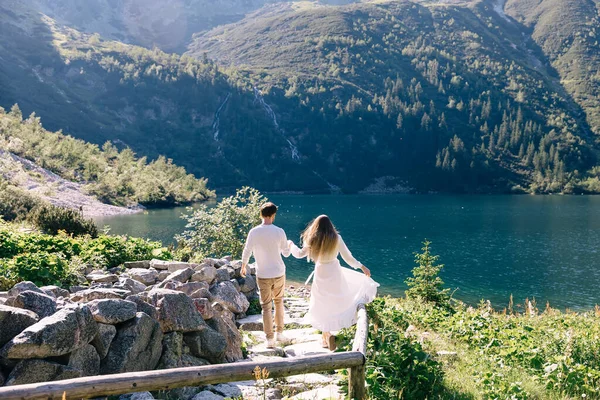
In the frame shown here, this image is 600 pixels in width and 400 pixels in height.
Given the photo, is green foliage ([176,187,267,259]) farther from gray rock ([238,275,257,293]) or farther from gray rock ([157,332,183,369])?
gray rock ([157,332,183,369])

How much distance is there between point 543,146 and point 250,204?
199 meters

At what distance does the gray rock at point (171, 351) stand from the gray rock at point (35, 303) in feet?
5.59

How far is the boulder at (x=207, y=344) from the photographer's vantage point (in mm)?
7648

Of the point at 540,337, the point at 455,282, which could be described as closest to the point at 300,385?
the point at 540,337

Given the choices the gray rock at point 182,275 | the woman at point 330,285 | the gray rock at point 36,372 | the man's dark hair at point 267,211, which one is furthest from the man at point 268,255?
the gray rock at point 36,372

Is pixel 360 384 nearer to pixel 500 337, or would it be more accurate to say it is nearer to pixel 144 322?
pixel 144 322

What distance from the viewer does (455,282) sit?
109ft

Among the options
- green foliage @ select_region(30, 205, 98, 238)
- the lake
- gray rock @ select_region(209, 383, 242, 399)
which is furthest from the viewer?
the lake

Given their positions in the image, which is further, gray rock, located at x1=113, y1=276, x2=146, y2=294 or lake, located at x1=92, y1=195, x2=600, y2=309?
lake, located at x1=92, y1=195, x2=600, y2=309

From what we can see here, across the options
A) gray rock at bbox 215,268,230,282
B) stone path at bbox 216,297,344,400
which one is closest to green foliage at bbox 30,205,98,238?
gray rock at bbox 215,268,230,282

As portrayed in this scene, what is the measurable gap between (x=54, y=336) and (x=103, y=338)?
0.89 meters

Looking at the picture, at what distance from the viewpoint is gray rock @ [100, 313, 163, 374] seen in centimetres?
640

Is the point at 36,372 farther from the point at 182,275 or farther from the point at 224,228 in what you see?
the point at 224,228

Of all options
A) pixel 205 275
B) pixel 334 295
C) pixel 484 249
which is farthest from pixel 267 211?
pixel 484 249
